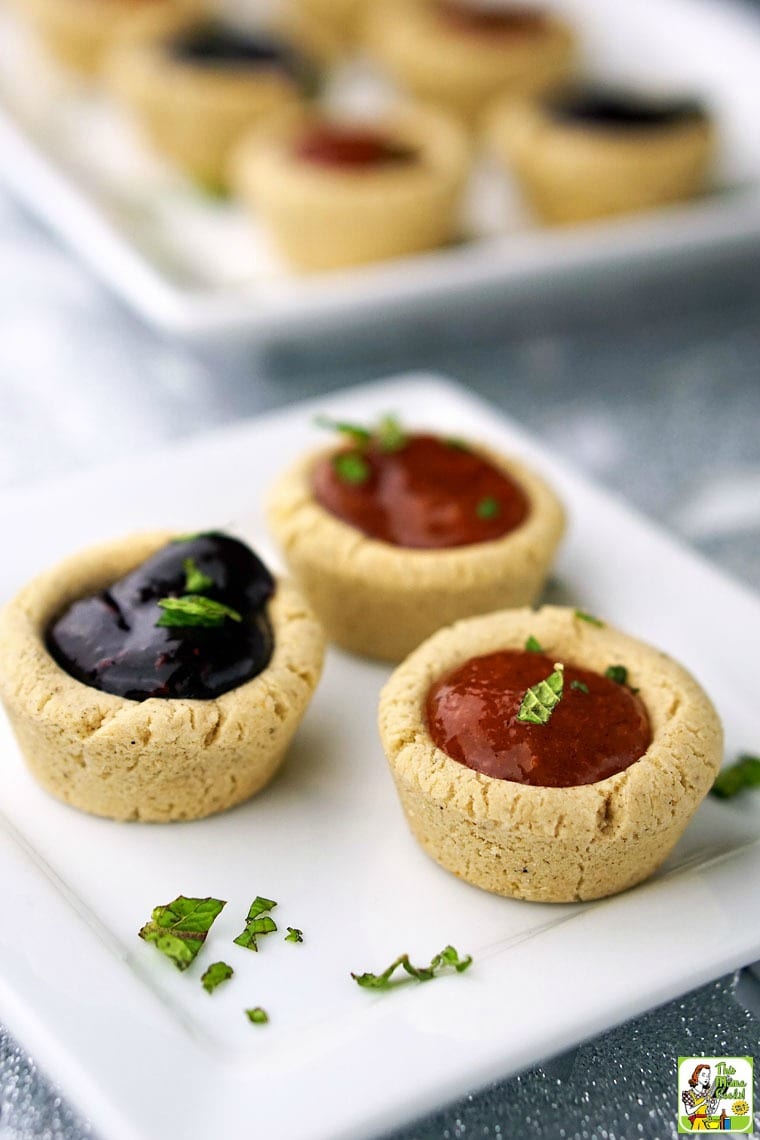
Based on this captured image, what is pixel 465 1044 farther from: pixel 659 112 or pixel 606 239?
pixel 659 112

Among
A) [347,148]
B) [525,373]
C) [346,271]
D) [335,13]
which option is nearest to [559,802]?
[525,373]

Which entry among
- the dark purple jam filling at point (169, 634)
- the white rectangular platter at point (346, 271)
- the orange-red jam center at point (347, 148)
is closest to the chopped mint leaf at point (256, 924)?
the dark purple jam filling at point (169, 634)

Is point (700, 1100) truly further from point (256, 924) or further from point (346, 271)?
point (346, 271)

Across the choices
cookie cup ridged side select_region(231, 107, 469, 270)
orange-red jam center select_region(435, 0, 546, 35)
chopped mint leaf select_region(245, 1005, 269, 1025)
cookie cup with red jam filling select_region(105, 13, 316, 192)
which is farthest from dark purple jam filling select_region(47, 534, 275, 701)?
orange-red jam center select_region(435, 0, 546, 35)

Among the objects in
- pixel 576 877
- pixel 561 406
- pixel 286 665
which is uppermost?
pixel 286 665

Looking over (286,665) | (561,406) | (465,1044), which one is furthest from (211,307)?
(465,1044)

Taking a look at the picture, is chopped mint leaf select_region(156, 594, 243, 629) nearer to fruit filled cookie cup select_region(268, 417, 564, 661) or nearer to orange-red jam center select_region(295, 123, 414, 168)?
fruit filled cookie cup select_region(268, 417, 564, 661)
